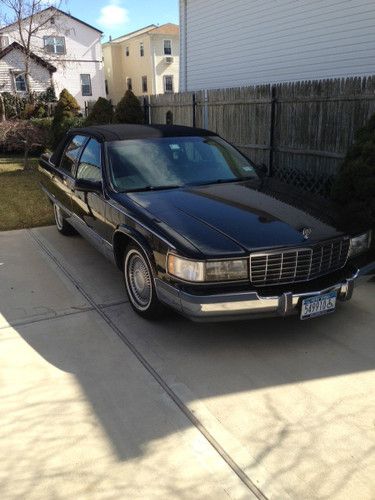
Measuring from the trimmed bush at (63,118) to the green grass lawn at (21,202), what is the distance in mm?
3512

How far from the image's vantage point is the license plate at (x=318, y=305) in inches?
133

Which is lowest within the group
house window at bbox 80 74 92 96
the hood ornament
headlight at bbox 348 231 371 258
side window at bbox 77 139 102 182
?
headlight at bbox 348 231 371 258

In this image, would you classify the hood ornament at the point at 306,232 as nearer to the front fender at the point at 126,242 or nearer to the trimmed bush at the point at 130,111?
the front fender at the point at 126,242

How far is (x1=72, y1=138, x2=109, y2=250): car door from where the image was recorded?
4.60m

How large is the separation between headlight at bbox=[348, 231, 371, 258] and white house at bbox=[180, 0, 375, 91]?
20.4 ft

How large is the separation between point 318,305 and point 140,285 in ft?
5.09

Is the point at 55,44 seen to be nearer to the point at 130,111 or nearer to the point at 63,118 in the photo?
the point at 63,118

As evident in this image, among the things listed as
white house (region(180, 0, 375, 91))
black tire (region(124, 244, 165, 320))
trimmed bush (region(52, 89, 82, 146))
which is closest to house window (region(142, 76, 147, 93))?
trimmed bush (region(52, 89, 82, 146))

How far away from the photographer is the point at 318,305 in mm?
3439

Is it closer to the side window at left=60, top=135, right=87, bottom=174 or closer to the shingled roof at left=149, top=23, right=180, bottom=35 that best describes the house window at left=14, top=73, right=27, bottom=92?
the shingled roof at left=149, top=23, right=180, bottom=35

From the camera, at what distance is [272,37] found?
11234 mm

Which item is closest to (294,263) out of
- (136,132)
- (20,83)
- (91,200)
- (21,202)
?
(91,200)

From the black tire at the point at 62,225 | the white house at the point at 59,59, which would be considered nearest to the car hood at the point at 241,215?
the black tire at the point at 62,225

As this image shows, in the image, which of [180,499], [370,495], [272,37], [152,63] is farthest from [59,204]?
[152,63]
